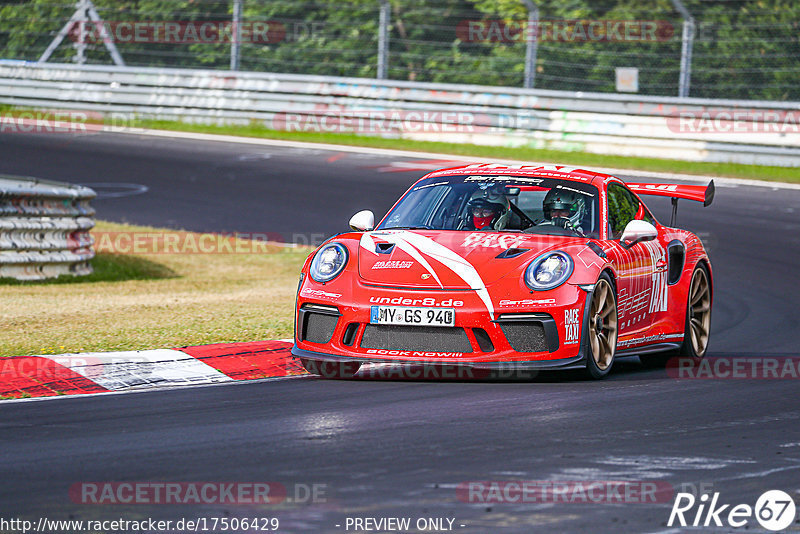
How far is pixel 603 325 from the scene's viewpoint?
25.5 ft

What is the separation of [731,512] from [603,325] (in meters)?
3.22

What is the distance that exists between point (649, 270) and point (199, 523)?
4.85 m

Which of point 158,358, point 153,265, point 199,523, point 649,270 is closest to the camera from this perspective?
point 199,523

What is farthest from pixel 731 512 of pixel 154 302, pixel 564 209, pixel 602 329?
pixel 154 302

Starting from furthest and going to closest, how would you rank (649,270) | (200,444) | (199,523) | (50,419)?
(649,270), (50,419), (200,444), (199,523)

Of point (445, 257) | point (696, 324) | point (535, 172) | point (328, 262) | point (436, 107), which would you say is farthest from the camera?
point (436, 107)

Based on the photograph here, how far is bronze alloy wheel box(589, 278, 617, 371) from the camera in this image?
7543mm

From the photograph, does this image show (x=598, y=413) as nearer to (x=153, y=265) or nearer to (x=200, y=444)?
(x=200, y=444)

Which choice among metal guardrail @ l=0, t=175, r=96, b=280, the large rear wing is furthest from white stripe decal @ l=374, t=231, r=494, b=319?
metal guardrail @ l=0, t=175, r=96, b=280

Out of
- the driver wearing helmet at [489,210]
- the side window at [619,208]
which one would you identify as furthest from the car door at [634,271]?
the driver wearing helmet at [489,210]

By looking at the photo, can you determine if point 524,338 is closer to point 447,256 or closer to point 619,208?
point 447,256

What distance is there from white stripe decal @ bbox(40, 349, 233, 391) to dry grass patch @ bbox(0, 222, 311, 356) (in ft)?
1.09

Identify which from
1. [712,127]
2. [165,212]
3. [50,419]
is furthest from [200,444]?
[712,127]

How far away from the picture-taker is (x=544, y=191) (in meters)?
8.73
